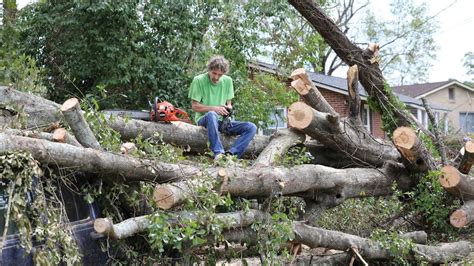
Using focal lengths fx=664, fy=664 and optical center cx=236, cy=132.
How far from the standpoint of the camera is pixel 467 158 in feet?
29.7

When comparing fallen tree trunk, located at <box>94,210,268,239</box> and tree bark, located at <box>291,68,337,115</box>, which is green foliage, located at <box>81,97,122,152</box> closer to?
fallen tree trunk, located at <box>94,210,268,239</box>

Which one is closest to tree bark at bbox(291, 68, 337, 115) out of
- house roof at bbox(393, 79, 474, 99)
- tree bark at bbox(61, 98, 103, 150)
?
tree bark at bbox(61, 98, 103, 150)

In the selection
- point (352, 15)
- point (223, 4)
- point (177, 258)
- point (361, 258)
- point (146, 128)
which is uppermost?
point (352, 15)

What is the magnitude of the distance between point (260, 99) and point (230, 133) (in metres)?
5.74

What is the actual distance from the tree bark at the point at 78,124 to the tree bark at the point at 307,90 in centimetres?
351

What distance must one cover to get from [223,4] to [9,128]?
342 inches

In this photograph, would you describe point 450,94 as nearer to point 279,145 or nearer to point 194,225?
point 279,145

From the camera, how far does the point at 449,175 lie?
8.75 meters

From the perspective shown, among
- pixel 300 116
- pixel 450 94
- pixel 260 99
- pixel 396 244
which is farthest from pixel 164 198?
pixel 450 94

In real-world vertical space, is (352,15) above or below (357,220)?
above

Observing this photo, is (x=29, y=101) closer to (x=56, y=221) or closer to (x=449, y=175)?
(x=56, y=221)

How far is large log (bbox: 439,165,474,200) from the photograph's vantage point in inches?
343

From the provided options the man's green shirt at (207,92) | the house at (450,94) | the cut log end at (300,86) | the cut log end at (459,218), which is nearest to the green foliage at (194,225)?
the man's green shirt at (207,92)

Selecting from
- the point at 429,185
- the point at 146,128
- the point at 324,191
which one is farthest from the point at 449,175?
the point at 146,128
